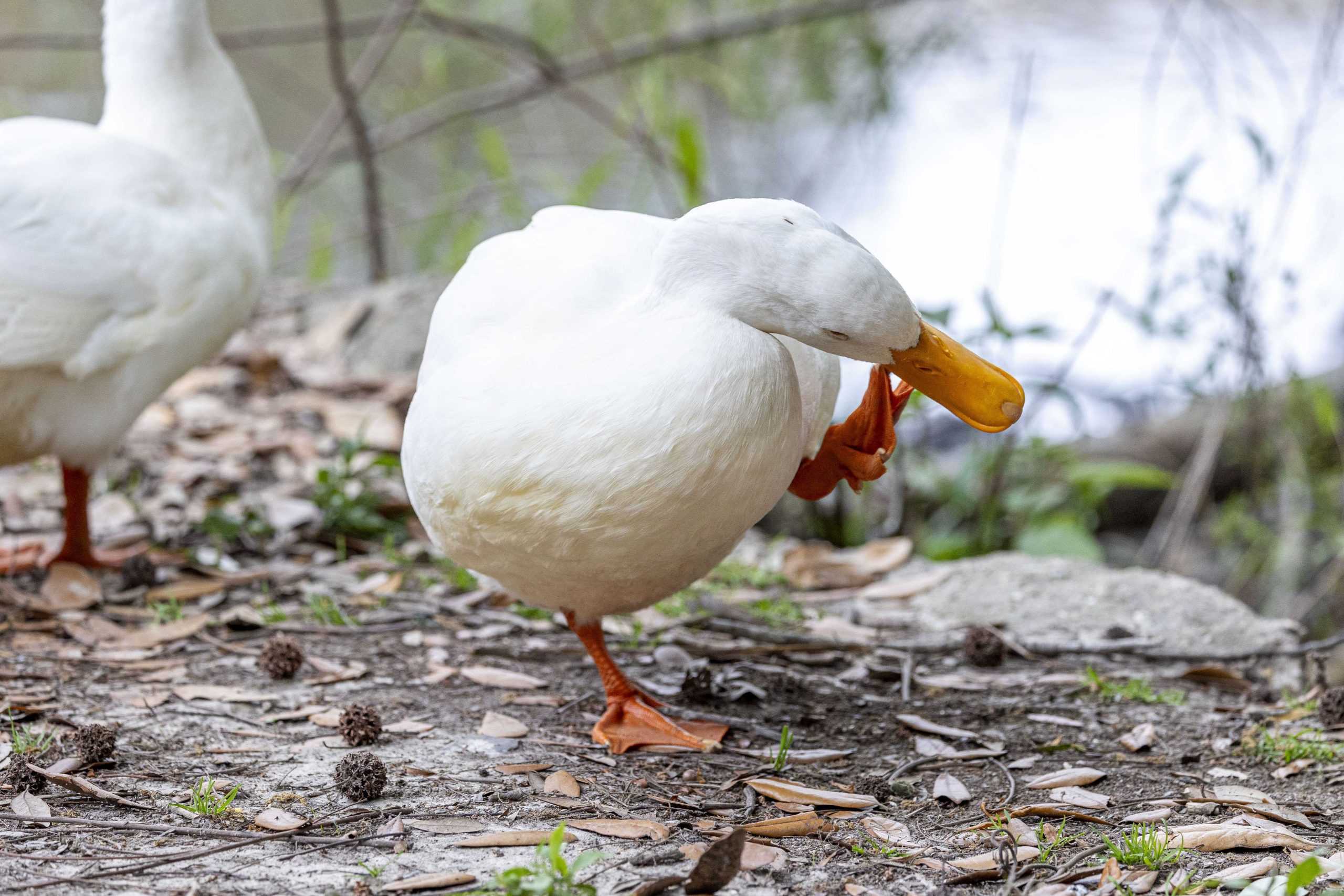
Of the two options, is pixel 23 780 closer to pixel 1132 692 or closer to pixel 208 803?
pixel 208 803

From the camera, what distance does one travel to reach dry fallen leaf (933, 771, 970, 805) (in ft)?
6.52

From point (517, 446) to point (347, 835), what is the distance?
0.63m

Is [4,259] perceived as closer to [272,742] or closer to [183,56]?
[183,56]

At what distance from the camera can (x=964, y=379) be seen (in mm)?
1958

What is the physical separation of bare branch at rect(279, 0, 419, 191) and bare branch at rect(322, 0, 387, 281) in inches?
→ 1.9

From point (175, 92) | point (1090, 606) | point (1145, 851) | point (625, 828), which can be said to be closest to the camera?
point (1145, 851)

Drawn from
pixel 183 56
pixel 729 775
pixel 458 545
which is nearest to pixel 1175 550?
pixel 729 775

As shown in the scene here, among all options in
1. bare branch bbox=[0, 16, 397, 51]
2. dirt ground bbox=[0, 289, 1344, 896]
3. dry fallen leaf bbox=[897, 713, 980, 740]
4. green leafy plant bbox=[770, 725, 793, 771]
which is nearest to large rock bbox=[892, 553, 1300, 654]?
dirt ground bbox=[0, 289, 1344, 896]

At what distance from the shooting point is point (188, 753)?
2057 millimetres

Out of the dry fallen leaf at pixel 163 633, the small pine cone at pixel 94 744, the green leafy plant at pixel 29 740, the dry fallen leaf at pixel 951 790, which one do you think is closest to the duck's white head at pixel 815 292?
the dry fallen leaf at pixel 951 790

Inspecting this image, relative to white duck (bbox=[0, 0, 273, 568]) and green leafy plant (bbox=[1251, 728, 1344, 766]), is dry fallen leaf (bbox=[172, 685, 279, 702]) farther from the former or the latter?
green leafy plant (bbox=[1251, 728, 1344, 766])

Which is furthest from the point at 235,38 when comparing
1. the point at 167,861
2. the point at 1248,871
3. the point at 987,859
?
the point at 1248,871

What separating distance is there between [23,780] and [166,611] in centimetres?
107

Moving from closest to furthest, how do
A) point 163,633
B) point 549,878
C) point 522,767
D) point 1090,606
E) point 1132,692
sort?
point 549,878 → point 522,767 → point 1132,692 → point 163,633 → point 1090,606
